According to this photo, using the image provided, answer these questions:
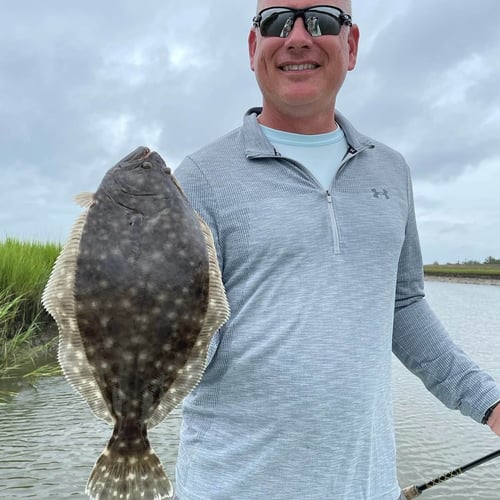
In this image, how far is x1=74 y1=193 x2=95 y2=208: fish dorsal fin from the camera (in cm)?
180

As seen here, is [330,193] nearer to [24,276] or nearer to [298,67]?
[298,67]

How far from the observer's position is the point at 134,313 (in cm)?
168

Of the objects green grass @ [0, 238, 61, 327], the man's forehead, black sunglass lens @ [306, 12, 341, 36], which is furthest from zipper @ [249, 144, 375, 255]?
green grass @ [0, 238, 61, 327]

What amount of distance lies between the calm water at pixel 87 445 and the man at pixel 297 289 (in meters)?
6.06

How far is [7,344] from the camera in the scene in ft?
36.0

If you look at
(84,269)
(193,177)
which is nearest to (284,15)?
(193,177)

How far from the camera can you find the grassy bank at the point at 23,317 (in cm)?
1128

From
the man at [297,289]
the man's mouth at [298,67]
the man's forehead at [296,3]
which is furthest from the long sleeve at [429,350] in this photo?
the man's forehead at [296,3]

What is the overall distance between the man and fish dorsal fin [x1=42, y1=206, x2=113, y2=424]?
544mm

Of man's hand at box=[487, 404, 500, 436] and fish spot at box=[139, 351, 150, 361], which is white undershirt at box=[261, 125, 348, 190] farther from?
man's hand at box=[487, 404, 500, 436]

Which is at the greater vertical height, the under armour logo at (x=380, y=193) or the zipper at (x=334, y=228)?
the under armour logo at (x=380, y=193)

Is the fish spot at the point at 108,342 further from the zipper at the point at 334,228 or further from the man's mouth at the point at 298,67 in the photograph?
the man's mouth at the point at 298,67

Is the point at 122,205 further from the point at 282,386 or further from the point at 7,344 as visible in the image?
the point at 7,344

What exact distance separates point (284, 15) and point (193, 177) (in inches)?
31.6
